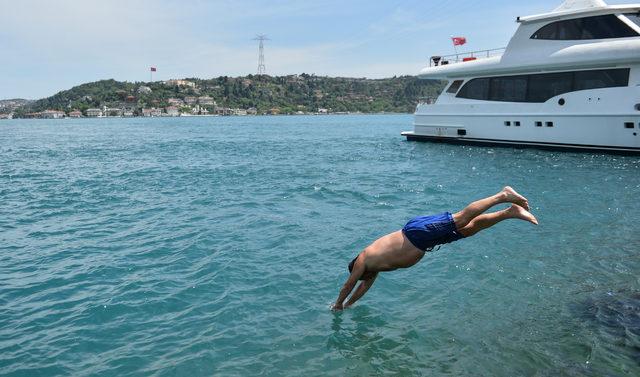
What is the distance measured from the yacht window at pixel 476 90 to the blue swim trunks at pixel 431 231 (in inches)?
814

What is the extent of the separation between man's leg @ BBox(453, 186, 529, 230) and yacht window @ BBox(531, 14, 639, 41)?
18224 millimetres

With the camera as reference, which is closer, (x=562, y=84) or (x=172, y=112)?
(x=562, y=84)

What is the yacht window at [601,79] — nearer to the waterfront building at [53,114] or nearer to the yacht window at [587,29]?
the yacht window at [587,29]

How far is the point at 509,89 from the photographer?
23.4m

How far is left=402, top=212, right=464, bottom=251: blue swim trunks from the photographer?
5648mm

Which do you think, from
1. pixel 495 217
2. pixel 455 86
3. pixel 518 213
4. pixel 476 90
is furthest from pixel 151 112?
pixel 518 213

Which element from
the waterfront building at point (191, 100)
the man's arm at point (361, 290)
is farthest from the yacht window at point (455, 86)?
the waterfront building at point (191, 100)

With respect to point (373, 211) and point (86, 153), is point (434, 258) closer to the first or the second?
point (373, 211)

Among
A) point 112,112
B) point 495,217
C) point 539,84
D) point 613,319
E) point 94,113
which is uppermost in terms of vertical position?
point 112,112

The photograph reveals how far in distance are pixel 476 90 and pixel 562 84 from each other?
4.67 metres

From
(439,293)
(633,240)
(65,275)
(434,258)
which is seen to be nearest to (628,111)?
(633,240)

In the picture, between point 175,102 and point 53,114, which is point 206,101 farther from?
point 53,114

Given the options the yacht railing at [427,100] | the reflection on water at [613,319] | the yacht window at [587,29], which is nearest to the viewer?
the reflection on water at [613,319]

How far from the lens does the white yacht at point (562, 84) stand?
19.4m
